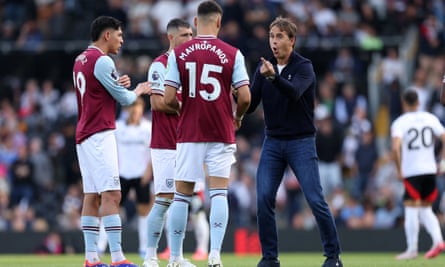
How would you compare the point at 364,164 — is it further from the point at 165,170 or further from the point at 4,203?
the point at 165,170

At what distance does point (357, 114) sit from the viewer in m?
24.7

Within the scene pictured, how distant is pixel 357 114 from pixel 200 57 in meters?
13.4

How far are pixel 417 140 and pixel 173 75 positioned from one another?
6.75 m

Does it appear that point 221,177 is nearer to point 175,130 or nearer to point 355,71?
point 175,130

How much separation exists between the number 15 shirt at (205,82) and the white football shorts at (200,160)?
0.08 meters

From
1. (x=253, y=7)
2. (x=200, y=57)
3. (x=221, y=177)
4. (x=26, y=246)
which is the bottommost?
(x=26, y=246)

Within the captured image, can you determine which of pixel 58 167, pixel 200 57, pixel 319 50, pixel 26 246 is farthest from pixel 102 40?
pixel 319 50

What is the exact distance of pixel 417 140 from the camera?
1734 centimetres

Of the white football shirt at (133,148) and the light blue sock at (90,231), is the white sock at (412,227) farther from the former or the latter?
the light blue sock at (90,231)

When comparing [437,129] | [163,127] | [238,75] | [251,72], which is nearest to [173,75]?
[238,75]

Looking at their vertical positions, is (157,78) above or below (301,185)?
above

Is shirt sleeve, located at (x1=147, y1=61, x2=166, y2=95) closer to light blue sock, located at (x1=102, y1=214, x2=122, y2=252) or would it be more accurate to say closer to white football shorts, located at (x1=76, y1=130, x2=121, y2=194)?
white football shorts, located at (x1=76, y1=130, x2=121, y2=194)

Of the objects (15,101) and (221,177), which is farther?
(15,101)

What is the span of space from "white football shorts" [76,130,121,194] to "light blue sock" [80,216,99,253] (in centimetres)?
38
